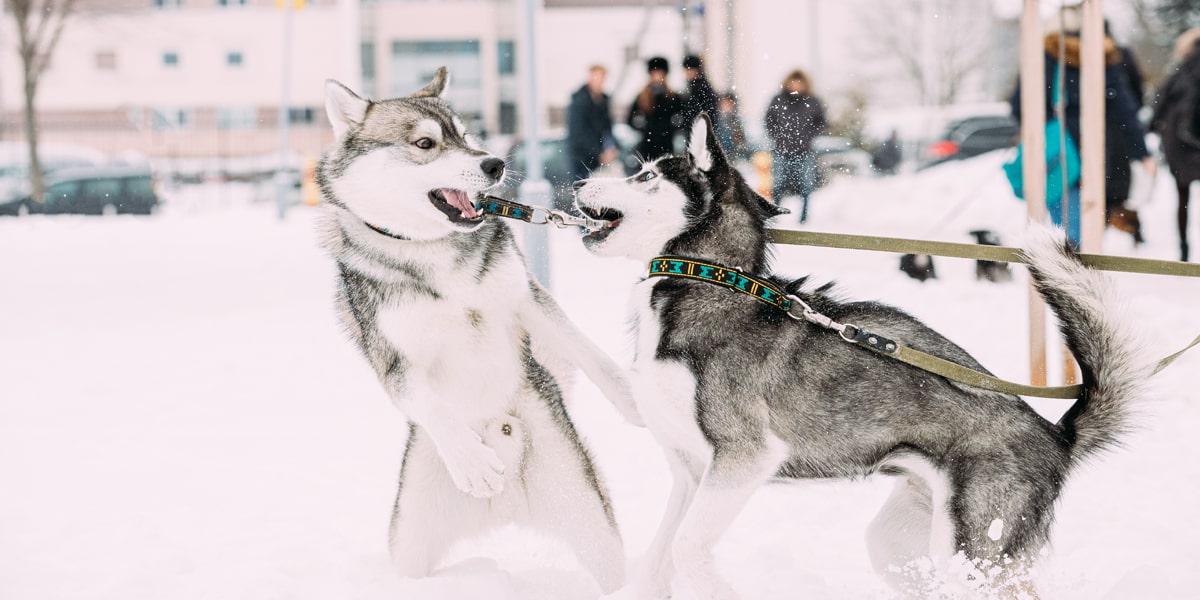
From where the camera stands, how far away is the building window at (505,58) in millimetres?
33250

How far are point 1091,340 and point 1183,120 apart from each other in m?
7.07

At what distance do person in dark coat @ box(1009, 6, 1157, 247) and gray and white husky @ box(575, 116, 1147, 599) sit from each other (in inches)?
133

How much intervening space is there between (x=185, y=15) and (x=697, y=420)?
38635mm

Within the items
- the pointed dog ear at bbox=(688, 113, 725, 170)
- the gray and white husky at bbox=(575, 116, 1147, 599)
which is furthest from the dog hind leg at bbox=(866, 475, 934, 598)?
the pointed dog ear at bbox=(688, 113, 725, 170)

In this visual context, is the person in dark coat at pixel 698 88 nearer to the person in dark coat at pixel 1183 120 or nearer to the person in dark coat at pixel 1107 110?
the person in dark coat at pixel 1107 110

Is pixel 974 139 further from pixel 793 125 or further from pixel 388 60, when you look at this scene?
pixel 388 60

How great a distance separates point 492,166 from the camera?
237 cm

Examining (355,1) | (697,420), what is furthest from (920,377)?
(355,1)

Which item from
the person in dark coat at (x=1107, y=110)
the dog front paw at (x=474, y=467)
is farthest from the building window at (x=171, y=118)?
the dog front paw at (x=474, y=467)

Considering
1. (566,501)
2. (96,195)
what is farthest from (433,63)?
(566,501)

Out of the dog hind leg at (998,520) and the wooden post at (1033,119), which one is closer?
the dog hind leg at (998,520)

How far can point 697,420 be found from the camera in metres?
2.29

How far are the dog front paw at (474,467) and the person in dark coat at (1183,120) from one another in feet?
25.0

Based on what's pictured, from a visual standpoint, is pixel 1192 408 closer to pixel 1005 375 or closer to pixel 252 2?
pixel 1005 375
